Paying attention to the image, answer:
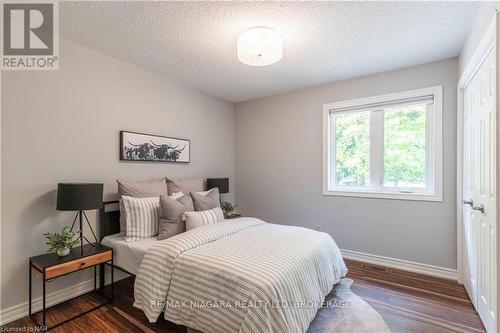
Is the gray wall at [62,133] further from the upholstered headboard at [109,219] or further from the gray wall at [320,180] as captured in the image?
the gray wall at [320,180]

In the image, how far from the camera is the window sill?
282 centimetres

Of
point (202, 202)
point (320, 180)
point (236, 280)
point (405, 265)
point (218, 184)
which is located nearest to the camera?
point (236, 280)

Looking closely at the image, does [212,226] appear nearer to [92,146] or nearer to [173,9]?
[92,146]

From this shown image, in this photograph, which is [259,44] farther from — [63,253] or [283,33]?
[63,253]

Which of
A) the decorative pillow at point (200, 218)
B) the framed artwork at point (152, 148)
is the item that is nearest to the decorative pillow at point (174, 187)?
the framed artwork at point (152, 148)

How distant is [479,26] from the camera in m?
1.86

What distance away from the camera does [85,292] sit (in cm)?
Answer: 245

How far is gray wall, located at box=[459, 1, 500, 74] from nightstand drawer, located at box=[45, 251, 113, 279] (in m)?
3.41

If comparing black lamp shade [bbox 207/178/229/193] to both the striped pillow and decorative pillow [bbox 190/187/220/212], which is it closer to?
decorative pillow [bbox 190/187/220/212]

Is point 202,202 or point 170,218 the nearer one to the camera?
point 170,218

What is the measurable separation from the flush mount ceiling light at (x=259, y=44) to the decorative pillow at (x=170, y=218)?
1.62m

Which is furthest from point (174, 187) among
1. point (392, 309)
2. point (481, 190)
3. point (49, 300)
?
point (481, 190)

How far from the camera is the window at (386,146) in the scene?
2.87m

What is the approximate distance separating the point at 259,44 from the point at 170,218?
185cm
